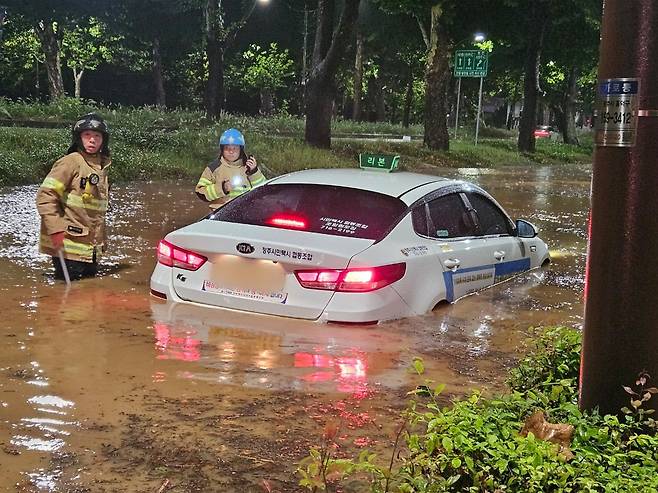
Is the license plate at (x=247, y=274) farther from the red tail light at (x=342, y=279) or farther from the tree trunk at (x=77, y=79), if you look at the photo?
the tree trunk at (x=77, y=79)

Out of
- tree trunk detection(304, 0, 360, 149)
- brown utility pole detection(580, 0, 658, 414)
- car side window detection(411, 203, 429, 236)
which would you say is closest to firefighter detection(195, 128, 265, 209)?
car side window detection(411, 203, 429, 236)

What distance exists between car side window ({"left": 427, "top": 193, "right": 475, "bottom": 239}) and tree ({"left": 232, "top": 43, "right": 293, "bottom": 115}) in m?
43.0

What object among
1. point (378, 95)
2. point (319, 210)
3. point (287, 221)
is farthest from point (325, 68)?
point (378, 95)

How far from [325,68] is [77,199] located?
15358 mm

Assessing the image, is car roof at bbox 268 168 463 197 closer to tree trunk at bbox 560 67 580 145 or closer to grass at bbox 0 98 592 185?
grass at bbox 0 98 592 185

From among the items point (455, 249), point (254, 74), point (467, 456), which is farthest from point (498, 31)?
point (467, 456)

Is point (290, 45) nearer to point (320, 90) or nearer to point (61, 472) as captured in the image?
point (320, 90)

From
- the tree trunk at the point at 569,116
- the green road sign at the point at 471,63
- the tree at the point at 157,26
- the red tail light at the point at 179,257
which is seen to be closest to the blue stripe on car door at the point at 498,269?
the red tail light at the point at 179,257

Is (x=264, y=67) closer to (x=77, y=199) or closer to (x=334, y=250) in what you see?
(x=77, y=199)

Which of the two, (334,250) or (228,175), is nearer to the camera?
(334,250)

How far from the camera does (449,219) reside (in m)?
7.25

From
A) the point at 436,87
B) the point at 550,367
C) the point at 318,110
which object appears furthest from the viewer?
the point at 436,87

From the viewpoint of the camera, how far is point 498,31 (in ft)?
104

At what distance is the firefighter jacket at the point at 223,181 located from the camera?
8570 mm
